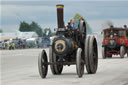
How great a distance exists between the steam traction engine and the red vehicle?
14.4m

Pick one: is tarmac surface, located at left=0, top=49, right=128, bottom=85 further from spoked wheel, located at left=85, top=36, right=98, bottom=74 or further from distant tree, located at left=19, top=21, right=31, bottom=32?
distant tree, located at left=19, top=21, right=31, bottom=32

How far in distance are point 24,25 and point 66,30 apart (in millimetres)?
174373

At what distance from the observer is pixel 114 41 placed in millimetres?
31203

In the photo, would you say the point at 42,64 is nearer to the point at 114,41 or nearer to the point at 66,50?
the point at 66,50

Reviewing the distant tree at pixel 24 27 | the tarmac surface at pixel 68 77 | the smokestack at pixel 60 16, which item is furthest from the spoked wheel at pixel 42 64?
the distant tree at pixel 24 27

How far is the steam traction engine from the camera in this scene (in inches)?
598

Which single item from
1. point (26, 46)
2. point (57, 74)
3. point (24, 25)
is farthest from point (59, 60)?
point (24, 25)

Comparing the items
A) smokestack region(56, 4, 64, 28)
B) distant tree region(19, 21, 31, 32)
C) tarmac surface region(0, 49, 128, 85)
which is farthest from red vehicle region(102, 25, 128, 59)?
distant tree region(19, 21, 31, 32)

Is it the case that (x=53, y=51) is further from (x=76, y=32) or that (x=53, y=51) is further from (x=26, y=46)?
(x=26, y=46)

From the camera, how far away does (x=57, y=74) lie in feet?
54.6

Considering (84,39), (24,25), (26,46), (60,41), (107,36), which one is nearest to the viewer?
(60,41)

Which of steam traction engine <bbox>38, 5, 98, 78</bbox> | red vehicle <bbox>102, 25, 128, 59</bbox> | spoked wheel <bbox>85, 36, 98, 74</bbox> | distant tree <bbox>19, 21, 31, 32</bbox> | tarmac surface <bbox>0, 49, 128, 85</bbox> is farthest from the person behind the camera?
distant tree <bbox>19, 21, 31, 32</bbox>

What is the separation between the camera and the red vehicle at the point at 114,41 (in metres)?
31.2

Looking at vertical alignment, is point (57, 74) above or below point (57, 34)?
below
